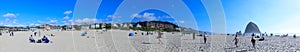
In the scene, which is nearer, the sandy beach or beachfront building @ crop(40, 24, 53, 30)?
the sandy beach

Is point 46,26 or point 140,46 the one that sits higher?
point 46,26

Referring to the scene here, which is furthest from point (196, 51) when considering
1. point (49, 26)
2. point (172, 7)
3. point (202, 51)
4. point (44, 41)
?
point (49, 26)

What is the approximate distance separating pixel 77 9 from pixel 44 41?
34.2 ft

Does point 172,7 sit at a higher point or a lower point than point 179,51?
higher

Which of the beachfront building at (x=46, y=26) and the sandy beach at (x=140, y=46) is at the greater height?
the beachfront building at (x=46, y=26)

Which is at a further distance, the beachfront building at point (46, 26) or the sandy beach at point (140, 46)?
the beachfront building at point (46, 26)

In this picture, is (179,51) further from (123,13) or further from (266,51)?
(266,51)

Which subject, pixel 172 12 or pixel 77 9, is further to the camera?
pixel 172 12

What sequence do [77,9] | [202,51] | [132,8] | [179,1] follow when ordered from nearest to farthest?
[77,9]
[202,51]
[132,8]
[179,1]

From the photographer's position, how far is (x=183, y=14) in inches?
676

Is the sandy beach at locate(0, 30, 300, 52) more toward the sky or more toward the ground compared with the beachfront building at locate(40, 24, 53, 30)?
more toward the ground

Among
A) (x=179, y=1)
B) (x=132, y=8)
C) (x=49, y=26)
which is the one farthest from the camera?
(x=49, y=26)

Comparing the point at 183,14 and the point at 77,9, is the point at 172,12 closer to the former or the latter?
the point at 183,14

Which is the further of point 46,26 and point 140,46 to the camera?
point 46,26
